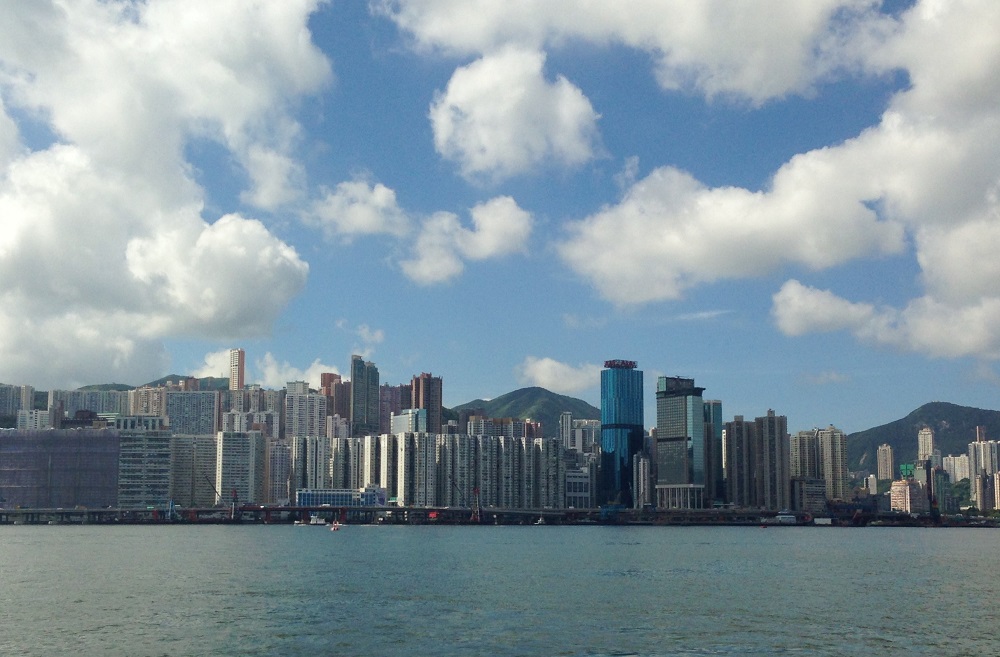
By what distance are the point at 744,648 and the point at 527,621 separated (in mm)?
13358

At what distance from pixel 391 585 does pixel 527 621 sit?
78.6ft

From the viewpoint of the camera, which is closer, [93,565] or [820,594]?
[820,594]

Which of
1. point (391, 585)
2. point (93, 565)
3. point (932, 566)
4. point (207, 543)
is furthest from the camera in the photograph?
point (207, 543)

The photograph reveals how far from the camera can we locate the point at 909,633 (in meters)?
57.4

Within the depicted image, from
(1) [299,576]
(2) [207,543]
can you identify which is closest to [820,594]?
(1) [299,576]

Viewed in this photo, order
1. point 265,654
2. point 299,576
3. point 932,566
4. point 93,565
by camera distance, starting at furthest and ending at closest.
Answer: point 932,566 → point 93,565 → point 299,576 → point 265,654

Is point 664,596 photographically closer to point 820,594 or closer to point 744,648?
point 820,594

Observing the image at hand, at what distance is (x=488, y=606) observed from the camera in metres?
67.1

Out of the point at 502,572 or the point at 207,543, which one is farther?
the point at 207,543

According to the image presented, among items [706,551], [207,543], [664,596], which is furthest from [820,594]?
[207,543]

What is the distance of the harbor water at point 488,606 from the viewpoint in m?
52.4

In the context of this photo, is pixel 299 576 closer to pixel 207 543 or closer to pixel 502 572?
pixel 502 572

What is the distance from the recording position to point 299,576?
9038 cm

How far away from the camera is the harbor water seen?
52.4 meters
